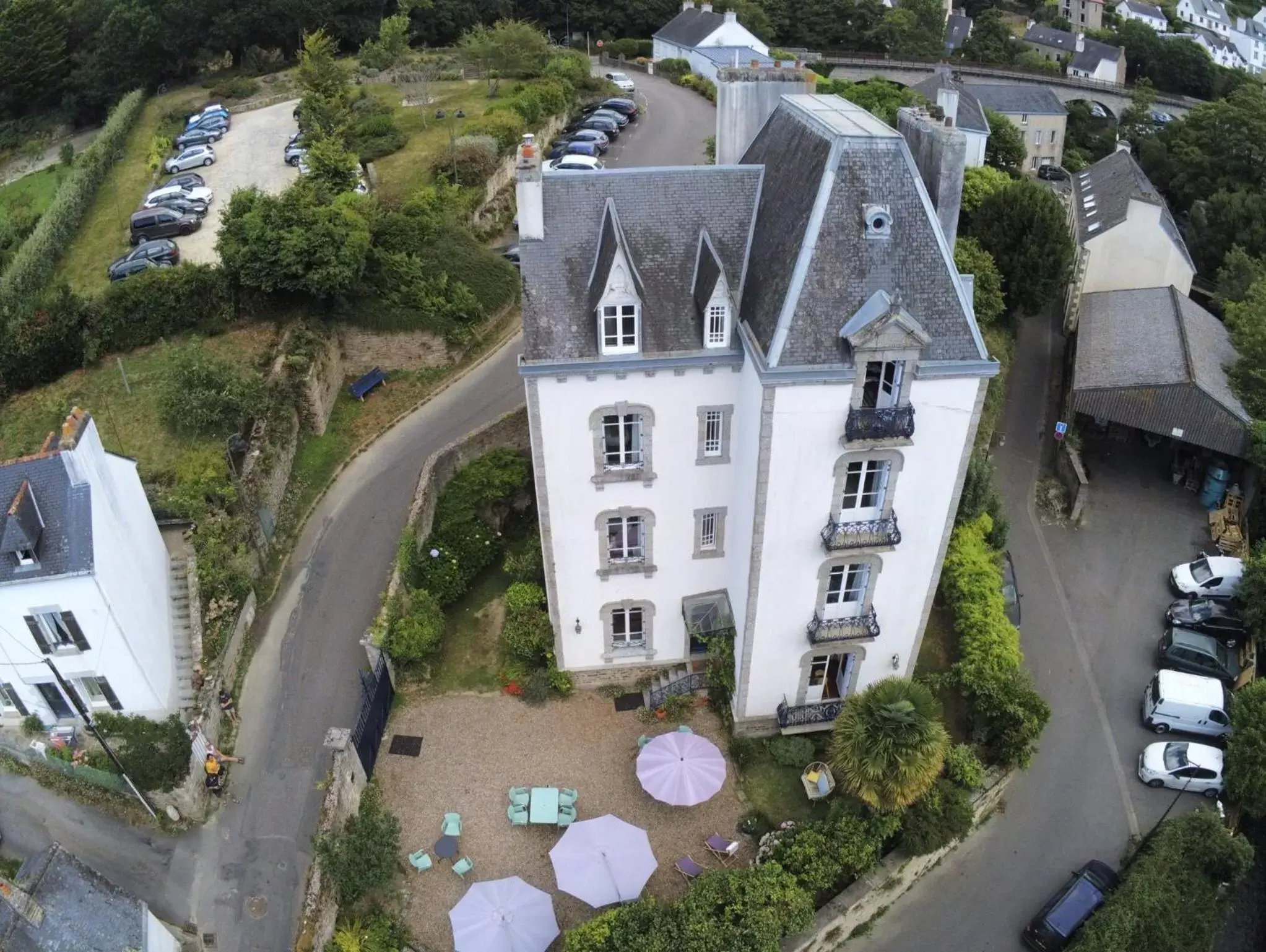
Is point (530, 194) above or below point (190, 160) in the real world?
above

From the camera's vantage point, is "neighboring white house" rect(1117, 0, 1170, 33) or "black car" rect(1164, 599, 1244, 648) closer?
"black car" rect(1164, 599, 1244, 648)

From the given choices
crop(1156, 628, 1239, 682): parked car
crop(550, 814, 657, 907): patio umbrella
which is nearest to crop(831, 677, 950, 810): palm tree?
crop(550, 814, 657, 907): patio umbrella

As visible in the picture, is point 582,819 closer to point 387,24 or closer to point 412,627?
point 412,627

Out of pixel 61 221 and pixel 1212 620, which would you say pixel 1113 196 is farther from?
pixel 61 221

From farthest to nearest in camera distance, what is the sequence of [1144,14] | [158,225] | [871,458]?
[1144,14], [158,225], [871,458]

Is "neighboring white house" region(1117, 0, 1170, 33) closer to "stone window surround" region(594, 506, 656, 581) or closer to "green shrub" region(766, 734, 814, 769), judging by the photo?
"stone window surround" region(594, 506, 656, 581)

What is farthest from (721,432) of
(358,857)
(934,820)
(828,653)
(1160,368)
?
(1160,368)

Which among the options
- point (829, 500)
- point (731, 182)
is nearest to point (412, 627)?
point (829, 500)
